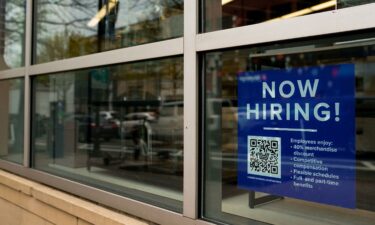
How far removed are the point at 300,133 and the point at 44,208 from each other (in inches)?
106

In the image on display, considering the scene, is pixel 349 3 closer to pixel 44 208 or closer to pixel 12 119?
pixel 44 208

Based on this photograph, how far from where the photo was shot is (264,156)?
2229 mm

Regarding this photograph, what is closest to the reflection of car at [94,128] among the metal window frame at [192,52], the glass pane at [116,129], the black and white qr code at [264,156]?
the glass pane at [116,129]

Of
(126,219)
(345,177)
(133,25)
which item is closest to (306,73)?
(345,177)

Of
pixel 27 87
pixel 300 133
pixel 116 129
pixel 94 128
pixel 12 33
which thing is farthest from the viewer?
pixel 116 129

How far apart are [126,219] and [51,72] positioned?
1.85m

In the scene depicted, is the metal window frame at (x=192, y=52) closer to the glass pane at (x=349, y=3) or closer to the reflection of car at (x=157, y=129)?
the glass pane at (x=349, y=3)

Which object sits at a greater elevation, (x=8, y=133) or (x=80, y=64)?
(x=80, y=64)

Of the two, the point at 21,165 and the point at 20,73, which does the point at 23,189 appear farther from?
the point at 20,73

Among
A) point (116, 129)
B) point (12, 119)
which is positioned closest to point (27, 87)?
point (12, 119)

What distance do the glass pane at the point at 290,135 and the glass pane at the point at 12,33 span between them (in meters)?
3.10

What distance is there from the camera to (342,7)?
1.94 m

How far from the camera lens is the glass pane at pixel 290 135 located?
1.95 meters

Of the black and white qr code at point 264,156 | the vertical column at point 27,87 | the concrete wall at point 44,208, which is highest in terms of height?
the vertical column at point 27,87
